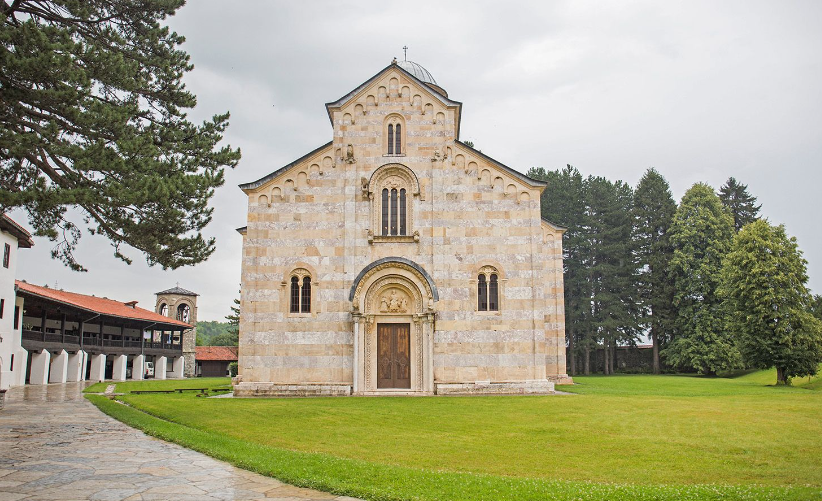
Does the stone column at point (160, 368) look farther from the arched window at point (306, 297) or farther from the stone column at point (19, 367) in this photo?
the arched window at point (306, 297)

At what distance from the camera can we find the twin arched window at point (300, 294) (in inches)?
1039

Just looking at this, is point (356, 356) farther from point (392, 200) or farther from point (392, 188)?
point (392, 188)

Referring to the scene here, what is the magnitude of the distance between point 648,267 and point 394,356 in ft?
129

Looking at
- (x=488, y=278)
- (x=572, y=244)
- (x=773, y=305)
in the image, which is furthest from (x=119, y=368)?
(x=773, y=305)

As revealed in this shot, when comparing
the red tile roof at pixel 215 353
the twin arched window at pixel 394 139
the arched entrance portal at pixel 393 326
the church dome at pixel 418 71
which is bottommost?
the red tile roof at pixel 215 353

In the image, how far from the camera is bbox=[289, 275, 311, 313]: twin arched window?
26391mm

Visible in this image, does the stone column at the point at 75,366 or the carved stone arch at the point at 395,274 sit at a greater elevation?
the carved stone arch at the point at 395,274

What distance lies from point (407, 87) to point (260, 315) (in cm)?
1235

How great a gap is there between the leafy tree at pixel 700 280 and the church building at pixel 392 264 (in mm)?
28681

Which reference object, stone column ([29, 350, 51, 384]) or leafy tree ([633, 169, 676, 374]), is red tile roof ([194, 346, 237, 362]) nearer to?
stone column ([29, 350, 51, 384])

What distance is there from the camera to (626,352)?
58750 mm

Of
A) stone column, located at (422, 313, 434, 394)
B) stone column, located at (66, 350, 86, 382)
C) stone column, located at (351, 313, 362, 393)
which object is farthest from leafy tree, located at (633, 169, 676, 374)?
stone column, located at (66, 350, 86, 382)

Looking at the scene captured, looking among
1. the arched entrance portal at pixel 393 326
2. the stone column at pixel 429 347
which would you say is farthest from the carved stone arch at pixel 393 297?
the stone column at pixel 429 347

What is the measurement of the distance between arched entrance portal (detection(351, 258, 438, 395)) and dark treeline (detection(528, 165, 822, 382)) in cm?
2774
